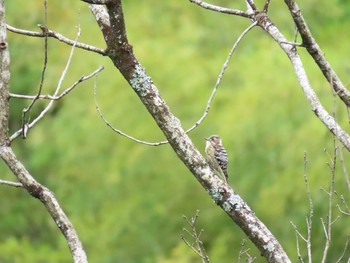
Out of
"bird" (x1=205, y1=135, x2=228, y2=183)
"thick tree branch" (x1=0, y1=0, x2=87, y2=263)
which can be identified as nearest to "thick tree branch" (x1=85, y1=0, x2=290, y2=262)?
"thick tree branch" (x1=0, y1=0, x2=87, y2=263)

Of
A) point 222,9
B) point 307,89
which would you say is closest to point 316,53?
point 307,89

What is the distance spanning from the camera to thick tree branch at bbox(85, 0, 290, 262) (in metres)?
4.29

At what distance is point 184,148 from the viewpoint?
437cm

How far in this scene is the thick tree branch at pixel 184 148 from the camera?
14.1 feet

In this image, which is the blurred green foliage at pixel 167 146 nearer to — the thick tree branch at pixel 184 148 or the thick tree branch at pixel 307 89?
the thick tree branch at pixel 307 89

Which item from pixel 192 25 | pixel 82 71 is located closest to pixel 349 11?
pixel 192 25

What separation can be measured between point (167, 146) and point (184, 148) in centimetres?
1304

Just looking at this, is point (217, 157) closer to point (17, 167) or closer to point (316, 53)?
point (316, 53)

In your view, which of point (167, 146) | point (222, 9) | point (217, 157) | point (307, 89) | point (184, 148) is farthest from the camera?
point (167, 146)

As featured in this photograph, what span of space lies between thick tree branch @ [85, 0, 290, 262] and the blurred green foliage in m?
8.42

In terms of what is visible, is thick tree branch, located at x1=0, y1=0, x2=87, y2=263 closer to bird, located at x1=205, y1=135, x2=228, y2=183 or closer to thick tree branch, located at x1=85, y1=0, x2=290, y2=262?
thick tree branch, located at x1=85, y1=0, x2=290, y2=262

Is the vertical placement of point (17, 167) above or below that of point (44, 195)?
above

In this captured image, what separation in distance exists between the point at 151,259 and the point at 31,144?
7.20 metres

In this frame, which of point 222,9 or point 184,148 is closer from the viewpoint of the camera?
point 184,148
